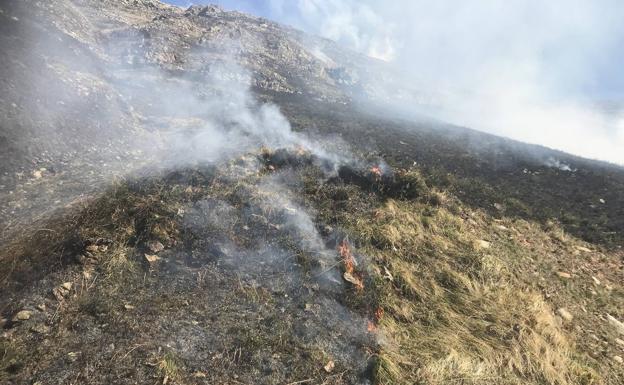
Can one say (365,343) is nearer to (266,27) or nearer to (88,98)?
(88,98)

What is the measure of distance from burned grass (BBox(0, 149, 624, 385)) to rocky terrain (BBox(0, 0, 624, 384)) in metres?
0.03

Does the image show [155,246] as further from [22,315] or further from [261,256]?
[22,315]

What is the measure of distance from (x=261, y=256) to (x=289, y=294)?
922mm

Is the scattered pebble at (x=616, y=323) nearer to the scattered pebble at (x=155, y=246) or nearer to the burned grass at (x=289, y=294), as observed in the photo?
the burned grass at (x=289, y=294)

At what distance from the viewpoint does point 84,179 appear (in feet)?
26.2

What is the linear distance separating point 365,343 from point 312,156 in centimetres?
570

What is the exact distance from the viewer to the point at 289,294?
5211 mm

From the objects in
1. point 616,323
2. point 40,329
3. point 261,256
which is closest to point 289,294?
point 261,256

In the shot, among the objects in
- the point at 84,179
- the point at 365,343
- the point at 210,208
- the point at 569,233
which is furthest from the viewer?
the point at 569,233

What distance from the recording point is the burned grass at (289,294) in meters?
4.08

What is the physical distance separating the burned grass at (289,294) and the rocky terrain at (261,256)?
1.1 inches

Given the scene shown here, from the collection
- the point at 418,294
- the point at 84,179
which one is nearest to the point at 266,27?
the point at 84,179

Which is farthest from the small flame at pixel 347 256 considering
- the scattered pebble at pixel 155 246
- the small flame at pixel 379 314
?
the scattered pebble at pixel 155 246

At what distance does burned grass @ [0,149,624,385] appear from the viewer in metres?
4.08
